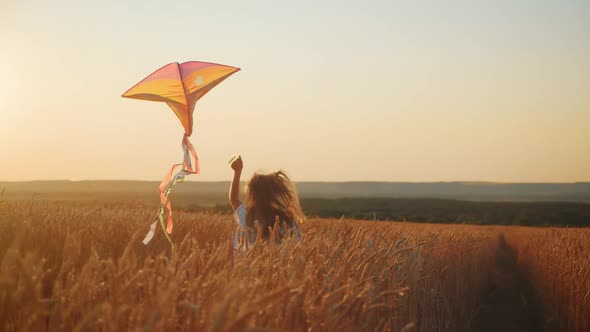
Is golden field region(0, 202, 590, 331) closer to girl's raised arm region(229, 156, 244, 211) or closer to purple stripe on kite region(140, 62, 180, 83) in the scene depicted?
girl's raised arm region(229, 156, 244, 211)

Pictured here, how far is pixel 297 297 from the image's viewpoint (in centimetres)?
248

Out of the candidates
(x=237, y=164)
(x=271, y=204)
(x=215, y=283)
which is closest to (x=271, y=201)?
(x=271, y=204)

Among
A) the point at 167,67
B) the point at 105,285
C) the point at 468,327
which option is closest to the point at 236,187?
the point at 167,67

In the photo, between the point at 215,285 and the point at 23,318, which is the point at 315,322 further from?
the point at 23,318

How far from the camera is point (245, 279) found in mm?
2512

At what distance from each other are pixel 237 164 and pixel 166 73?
108 centimetres

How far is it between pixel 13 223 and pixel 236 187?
1.99 m

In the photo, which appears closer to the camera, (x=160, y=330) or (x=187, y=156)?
(x=160, y=330)

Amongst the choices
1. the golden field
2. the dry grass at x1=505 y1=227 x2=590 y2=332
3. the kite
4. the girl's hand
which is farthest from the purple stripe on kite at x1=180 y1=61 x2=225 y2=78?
the dry grass at x1=505 y1=227 x2=590 y2=332

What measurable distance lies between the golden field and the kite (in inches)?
29.2

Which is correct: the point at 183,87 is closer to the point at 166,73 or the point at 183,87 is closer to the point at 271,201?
the point at 166,73

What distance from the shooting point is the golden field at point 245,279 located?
219 cm

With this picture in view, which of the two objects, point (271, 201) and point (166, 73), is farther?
point (271, 201)

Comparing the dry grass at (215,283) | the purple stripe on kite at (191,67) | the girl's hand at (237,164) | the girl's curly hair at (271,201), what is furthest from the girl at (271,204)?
the purple stripe on kite at (191,67)
